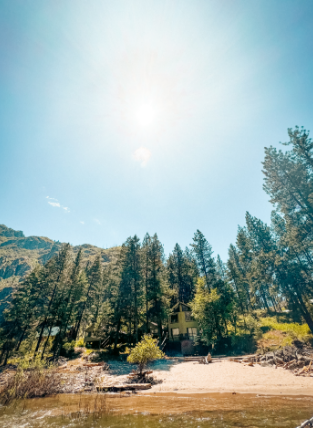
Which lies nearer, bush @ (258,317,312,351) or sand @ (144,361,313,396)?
sand @ (144,361,313,396)

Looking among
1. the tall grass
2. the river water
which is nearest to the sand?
the river water

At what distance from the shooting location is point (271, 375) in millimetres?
14680

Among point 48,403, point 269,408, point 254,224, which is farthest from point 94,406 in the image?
point 254,224

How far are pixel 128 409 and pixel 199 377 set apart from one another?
29.2ft

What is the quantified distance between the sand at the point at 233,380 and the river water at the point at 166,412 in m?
1.52

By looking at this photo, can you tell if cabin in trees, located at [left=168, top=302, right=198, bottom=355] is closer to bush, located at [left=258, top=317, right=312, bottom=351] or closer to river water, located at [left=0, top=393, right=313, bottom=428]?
bush, located at [left=258, top=317, right=312, bottom=351]

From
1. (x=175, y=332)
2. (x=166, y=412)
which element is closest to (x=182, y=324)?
(x=175, y=332)

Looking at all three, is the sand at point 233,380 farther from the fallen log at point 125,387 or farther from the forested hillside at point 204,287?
the forested hillside at point 204,287

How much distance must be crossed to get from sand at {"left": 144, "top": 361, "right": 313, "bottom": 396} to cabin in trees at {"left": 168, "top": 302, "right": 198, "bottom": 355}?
1597 centimetres

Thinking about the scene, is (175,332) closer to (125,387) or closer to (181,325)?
(181,325)

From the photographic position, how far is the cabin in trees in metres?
34.6

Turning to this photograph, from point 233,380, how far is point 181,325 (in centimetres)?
2301

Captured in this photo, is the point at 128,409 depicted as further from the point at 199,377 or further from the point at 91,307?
the point at 91,307

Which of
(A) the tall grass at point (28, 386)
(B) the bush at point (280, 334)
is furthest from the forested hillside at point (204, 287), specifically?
(A) the tall grass at point (28, 386)
